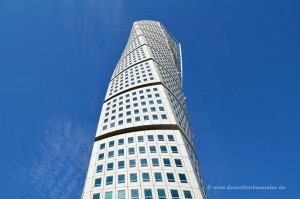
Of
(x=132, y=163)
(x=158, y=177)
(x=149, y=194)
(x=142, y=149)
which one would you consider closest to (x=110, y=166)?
(x=132, y=163)

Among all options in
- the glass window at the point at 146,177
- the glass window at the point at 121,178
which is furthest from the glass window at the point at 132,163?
the glass window at the point at 146,177

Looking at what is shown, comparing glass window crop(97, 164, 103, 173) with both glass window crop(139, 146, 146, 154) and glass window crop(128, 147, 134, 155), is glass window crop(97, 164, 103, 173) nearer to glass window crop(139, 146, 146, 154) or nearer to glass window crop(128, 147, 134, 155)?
glass window crop(128, 147, 134, 155)

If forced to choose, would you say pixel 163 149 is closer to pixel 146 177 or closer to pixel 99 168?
pixel 146 177

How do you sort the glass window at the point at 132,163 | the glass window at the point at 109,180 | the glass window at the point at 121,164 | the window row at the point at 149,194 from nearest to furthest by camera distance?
the window row at the point at 149,194
the glass window at the point at 109,180
the glass window at the point at 132,163
the glass window at the point at 121,164

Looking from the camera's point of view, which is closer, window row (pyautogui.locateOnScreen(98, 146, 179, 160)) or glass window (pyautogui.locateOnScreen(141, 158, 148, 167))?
glass window (pyautogui.locateOnScreen(141, 158, 148, 167))

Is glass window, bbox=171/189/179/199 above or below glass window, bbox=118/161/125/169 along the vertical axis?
below

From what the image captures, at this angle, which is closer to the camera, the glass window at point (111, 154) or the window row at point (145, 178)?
the window row at point (145, 178)

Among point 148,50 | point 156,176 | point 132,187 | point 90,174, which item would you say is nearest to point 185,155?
point 156,176

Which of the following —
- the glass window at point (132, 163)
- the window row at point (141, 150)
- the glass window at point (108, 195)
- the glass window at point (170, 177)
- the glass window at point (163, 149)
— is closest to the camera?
the glass window at point (108, 195)

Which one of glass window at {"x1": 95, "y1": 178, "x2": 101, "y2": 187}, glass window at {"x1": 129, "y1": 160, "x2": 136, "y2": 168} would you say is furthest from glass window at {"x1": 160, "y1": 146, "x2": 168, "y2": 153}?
glass window at {"x1": 95, "y1": 178, "x2": 101, "y2": 187}

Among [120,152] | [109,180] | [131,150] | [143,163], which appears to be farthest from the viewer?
[120,152]

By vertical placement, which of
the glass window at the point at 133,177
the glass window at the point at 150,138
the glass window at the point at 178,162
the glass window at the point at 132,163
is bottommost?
the glass window at the point at 133,177

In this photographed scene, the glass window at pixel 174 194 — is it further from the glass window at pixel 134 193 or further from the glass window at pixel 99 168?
the glass window at pixel 99 168

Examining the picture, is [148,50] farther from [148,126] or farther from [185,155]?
[185,155]
